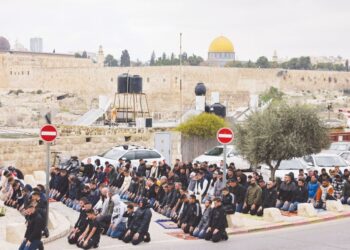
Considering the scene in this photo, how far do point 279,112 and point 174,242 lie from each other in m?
8.43

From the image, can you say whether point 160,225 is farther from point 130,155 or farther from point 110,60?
point 110,60

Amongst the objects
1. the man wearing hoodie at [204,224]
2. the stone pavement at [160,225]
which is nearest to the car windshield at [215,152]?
the stone pavement at [160,225]

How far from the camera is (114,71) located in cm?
8962

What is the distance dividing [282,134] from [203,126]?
685 cm

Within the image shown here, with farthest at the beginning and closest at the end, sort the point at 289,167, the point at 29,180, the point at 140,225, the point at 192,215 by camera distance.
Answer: the point at 289,167 → the point at 29,180 → the point at 192,215 → the point at 140,225

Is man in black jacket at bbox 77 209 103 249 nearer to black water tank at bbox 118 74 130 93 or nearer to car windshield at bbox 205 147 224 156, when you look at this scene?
car windshield at bbox 205 147 224 156

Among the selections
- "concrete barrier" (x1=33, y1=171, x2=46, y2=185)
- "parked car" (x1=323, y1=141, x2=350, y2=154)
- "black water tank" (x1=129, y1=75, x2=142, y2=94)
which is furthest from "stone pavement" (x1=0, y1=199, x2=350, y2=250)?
"black water tank" (x1=129, y1=75, x2=142, y2=94)

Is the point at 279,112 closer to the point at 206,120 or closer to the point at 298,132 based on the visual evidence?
the point at 298,132

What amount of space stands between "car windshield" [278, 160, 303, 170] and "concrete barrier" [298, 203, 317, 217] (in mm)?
5628

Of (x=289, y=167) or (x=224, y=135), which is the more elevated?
(x=224, y=135)

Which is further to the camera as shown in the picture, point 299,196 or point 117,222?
point 299,196

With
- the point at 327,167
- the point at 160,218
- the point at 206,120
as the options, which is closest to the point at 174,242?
the point at 160,218

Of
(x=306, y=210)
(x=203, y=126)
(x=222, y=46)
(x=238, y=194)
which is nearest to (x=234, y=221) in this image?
(x=238, y=194)

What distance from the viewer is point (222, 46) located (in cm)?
12225
